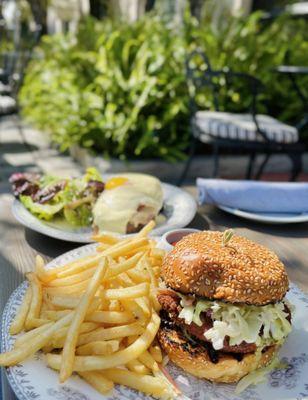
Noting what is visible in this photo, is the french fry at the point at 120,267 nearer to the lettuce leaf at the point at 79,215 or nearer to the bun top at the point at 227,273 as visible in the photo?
the bun top at the point at 227,273

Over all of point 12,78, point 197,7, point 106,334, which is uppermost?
point 197,7

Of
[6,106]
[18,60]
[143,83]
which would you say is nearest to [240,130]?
[143,83]

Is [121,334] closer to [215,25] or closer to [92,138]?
[92,138]

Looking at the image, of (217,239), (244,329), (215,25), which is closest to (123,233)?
(217,239)

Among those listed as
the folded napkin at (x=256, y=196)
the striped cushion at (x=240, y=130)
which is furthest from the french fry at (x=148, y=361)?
the striped cushion at (x=240, y=130)

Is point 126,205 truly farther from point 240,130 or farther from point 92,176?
point 240,130

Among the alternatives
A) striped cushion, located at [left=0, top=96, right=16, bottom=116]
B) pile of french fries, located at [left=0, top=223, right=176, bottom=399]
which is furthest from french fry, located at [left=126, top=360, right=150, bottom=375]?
striped cushion, located at [left=0, top=96, right=16, bottom=116]
